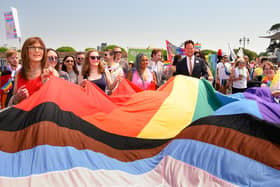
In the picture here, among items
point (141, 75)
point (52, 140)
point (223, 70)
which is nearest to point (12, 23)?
point (141, 75)

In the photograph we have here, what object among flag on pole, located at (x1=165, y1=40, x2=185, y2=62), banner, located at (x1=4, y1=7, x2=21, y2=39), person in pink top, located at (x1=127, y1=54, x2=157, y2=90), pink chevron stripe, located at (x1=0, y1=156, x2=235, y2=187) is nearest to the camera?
pink chevron stripe, located at (x1=0, y1=156, x2=235, y2=187)

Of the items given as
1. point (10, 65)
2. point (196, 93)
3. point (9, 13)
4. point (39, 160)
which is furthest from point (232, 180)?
point (9, 13)

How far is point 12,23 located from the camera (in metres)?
7.22

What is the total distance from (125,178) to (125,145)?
564mm

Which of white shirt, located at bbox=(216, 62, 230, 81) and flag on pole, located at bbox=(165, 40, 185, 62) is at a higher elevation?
flag on pole, located at bbox=(165, 40, 185, 62)

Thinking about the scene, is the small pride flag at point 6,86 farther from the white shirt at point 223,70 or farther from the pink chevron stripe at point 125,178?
the white shirt at point 223,70

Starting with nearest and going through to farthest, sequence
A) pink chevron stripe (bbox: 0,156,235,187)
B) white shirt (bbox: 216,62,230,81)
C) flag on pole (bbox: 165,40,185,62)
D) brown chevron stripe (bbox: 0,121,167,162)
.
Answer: pink chevron stripe (bbox: 0,156,235,187) < brown chevron stripe (bbox: 0,121,167,162) < white shirt (bbox: 216,62,230,81) < flag on pole (bbox: 165,40,185,62)

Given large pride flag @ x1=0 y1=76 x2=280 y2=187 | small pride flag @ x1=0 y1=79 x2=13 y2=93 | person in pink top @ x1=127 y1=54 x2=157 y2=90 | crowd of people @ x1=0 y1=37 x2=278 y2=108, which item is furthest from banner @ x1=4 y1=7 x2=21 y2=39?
large pride flag @ x1=0 y1=76 x2=280 y2=187

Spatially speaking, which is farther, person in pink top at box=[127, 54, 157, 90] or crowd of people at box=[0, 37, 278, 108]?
person in pink top at box=[127, 54, 157, 90]

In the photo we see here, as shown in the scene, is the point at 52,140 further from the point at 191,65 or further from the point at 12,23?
the point at 12,23

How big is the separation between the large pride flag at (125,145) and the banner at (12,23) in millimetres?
5457

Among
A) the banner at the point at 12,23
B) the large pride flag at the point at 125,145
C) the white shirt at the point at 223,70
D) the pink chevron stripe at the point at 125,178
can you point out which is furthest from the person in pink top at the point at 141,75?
the white shirt at the point at 223,70

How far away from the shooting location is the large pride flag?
187cm

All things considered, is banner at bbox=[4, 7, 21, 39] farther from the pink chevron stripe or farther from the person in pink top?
the pink chevron stripe
